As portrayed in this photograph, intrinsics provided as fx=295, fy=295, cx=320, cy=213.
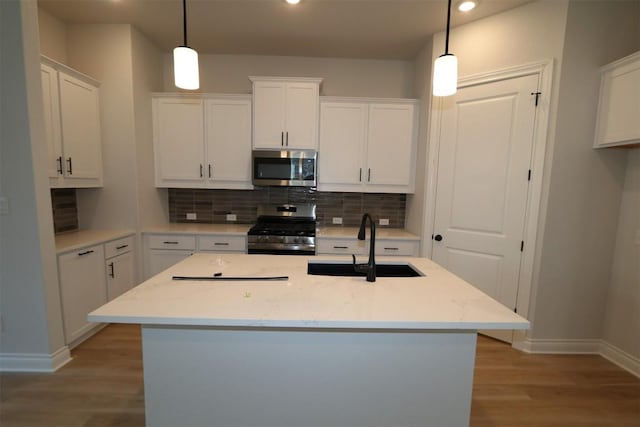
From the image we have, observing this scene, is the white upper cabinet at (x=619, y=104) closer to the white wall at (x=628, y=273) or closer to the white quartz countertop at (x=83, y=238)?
the white wall at (x=628, y=273)

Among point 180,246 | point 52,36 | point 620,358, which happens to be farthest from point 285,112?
point 620,358

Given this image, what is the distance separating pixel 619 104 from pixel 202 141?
143 inches

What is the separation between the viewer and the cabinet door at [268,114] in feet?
10.2

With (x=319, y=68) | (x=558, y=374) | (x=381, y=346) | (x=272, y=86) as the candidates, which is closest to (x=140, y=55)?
(x=272, y=86)

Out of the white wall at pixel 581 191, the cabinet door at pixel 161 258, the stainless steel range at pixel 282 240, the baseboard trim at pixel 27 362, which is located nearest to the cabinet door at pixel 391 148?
the stainless steel range at pixel 282 240

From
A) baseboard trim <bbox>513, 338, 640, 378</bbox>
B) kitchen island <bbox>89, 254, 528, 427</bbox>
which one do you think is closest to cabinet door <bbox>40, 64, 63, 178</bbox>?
kitchen island <bbox>89, 254, 528, 427</bbox>

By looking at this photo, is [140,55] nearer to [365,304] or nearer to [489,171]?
[365,304]

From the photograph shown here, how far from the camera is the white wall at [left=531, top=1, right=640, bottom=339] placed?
2.22 metres

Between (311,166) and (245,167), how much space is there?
75 centimetres

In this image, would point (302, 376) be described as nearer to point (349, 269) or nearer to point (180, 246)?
point (349, 269)

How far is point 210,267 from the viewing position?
175cm

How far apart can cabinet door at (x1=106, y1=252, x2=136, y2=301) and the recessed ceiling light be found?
3.70m

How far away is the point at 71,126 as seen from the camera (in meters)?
2.53

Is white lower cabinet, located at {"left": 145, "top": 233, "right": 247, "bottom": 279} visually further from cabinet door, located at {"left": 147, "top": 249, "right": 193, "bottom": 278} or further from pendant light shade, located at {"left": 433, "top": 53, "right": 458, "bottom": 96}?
pendant light shade, located at {"left": 433, "top": 53, "right": 458, "bottom": 96}
